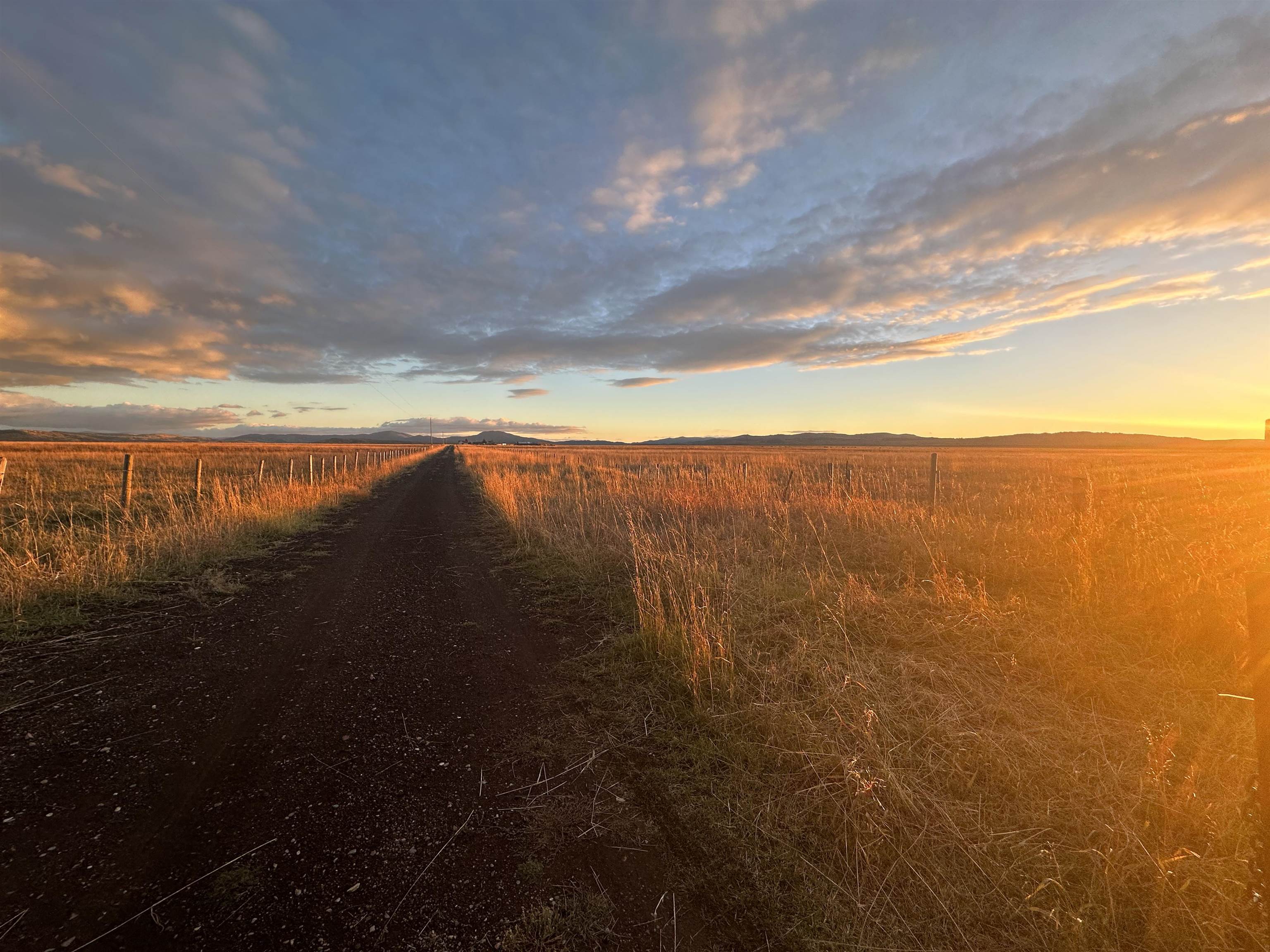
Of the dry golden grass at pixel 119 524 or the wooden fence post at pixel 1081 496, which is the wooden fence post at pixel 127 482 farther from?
the wooden fence post at pixel 1081 496

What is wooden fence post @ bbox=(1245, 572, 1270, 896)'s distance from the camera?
66.5 inches

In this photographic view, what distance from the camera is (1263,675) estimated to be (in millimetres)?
1711

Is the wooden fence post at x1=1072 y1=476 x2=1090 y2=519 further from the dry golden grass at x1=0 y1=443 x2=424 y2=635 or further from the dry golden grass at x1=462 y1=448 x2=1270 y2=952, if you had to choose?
the dry golden grass at x1=0 y1=443 x2=424 y2=635

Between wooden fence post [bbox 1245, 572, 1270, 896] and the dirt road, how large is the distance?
9.54 feet

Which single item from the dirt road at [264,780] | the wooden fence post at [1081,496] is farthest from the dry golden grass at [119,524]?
the wooden fence post at [1081,496]

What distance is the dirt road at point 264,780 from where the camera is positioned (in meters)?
2.26

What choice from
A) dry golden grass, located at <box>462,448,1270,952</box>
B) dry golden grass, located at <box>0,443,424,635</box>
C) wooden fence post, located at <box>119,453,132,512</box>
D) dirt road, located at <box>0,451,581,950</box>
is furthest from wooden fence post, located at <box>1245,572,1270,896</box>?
wooden fence post, located at <box>119,453,132,512</box>

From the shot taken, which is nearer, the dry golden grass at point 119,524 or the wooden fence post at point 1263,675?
the wooden fence post at point 1263,675

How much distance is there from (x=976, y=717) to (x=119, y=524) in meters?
15.2

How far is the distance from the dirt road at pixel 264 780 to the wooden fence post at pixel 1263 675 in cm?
291

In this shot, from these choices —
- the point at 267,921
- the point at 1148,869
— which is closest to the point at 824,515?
the point at 1148,869

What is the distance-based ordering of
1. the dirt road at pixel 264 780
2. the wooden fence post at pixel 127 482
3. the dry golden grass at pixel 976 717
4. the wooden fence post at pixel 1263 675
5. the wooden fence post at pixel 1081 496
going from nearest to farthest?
the wooden fence post at pixel 1263 675
the dirt road at pixel 264 780
the dry golden grass at pixel 976 717
the wooden fence post at pixel 1081 496
the wooden fence post at pixel 127 482

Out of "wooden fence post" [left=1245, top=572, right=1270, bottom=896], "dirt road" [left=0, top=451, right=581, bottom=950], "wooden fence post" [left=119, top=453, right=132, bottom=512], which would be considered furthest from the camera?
"wooden fence post" [left=119, top=453, right=132, bottom=512]

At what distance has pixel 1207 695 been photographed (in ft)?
13.2
